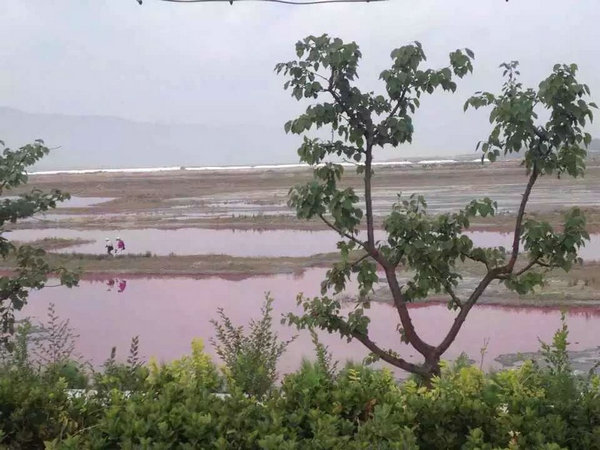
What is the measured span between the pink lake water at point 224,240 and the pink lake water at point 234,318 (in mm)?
4822

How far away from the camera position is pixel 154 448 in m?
3.06

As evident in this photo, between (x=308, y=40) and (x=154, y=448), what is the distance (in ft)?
9.30

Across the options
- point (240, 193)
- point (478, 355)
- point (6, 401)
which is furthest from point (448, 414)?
point (240, 193)

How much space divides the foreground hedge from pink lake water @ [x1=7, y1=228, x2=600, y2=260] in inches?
703

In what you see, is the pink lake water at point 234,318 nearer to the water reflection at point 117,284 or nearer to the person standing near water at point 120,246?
the water reflection at point 117,284

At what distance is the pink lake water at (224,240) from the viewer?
23.1m

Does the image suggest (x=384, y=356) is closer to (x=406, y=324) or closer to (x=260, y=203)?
(x=406, y=324)

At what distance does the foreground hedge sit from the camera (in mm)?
3115

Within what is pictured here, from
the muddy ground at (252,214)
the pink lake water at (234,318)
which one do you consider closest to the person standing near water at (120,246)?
the muddy ground at (252,214)

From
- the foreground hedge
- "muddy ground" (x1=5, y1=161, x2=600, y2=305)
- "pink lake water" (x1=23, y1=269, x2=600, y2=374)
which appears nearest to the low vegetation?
Answer: the foreground hedge

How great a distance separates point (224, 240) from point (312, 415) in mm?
23247

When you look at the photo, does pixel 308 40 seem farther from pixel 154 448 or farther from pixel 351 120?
pixel 154 448

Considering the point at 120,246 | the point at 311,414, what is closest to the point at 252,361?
the point at 311,414

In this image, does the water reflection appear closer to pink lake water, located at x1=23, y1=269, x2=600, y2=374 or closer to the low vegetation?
pink lake water, located at x1=23, y1=269, x2=600, y2=374
